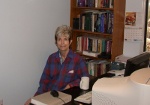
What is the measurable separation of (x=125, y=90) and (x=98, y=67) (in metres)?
2.03

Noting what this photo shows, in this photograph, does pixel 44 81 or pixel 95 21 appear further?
pixel 95 21

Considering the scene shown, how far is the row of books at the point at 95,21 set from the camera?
3.03m

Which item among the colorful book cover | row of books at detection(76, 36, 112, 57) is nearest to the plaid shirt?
row of books at detection(76, 36, 112, 57)

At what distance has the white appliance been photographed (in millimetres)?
1075

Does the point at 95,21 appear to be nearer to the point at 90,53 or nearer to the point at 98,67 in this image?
the point at 90,53

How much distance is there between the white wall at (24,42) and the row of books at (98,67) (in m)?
0.61

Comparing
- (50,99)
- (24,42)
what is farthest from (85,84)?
(24,42)

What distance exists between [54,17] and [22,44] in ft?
2.00

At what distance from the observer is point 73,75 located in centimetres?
241

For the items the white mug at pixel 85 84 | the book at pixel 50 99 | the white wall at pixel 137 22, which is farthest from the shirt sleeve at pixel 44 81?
the white wall at pixel 137 22

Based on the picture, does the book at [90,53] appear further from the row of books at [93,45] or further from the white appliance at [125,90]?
the white appliance at [125,90]

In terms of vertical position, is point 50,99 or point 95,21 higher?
point 95,21

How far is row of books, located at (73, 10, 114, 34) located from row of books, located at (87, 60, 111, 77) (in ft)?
1.42

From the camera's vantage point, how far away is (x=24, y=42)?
2639 millimetres
